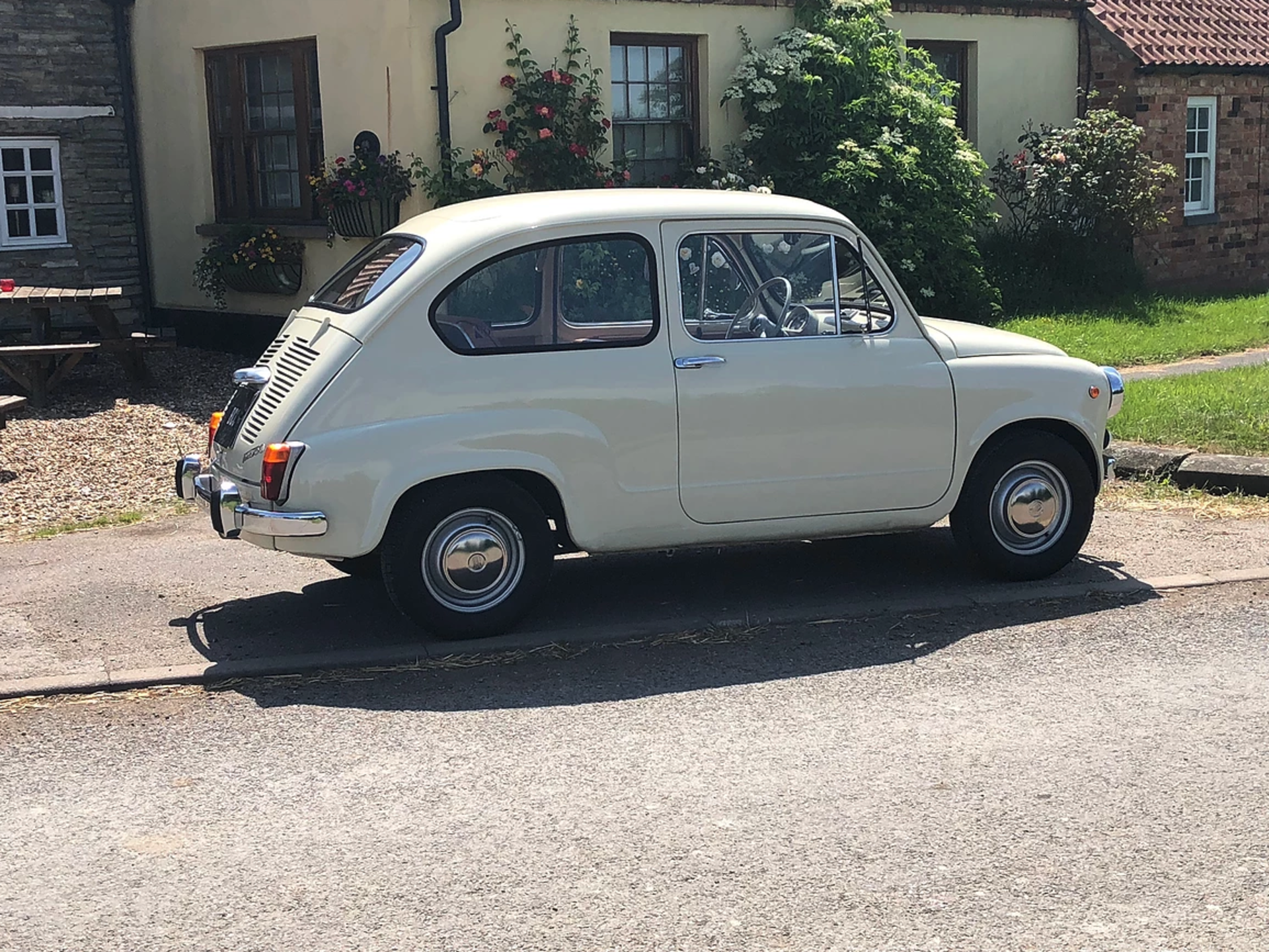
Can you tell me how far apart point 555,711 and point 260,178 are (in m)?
10.8

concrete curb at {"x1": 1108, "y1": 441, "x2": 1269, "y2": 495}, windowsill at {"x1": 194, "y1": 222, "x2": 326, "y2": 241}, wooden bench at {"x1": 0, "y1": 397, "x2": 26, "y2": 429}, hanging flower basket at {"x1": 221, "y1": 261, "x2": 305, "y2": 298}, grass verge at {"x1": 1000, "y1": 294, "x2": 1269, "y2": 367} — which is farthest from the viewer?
hanging flower basket at {"x1": 221, "y1": 261, "x2": 305, "y2": 298}

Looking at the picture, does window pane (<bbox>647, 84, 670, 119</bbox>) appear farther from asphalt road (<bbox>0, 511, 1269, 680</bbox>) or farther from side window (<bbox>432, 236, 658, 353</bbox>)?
side window (<bbox>432, 236, 658, 353</bbox>)

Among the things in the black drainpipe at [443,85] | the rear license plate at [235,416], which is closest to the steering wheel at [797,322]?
the rear license plate at [235,416]

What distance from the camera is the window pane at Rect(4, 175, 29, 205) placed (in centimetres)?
1608

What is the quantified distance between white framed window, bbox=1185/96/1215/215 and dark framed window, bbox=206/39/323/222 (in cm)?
1065

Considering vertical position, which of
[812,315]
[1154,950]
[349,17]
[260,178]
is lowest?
[1154,950]

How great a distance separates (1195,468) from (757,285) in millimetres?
3710

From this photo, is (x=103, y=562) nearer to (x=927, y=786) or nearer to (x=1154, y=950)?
(x=927, y=786)

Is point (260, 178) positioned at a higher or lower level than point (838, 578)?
higher

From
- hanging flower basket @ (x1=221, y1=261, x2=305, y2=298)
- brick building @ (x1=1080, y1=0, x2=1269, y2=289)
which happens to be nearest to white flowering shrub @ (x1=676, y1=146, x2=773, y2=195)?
hanging flower basket @ (x1=221, y1=261, x2=305, y2=298)

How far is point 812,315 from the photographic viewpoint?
6.87 metres

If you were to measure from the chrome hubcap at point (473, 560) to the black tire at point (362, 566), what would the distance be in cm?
72

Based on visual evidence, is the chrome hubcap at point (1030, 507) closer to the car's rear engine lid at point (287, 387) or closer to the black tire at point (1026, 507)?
the black tire at point (1026, 507)

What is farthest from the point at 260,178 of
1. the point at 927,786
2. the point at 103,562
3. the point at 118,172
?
the point at 927,786
